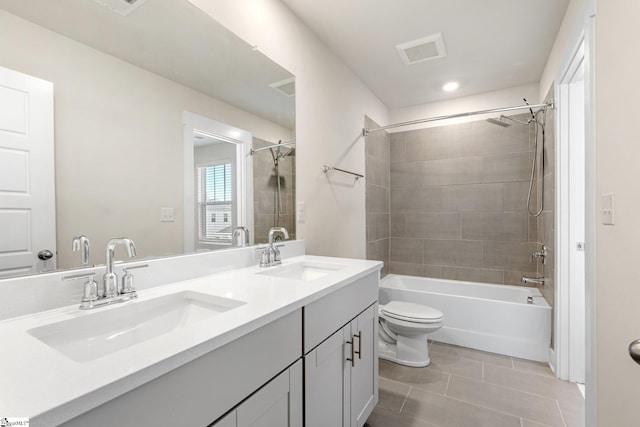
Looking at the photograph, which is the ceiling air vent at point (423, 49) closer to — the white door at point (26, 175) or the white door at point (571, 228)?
the white door at point (571, 228)

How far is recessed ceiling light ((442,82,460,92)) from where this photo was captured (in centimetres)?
309

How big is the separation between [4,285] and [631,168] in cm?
190

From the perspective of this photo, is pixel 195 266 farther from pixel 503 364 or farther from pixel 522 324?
pixel 522 324

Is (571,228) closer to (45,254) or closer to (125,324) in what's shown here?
(125,324)

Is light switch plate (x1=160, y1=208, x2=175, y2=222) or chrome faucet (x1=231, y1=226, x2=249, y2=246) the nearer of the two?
light switch plate (x1=160, y1=208, x2=175, y2=222)

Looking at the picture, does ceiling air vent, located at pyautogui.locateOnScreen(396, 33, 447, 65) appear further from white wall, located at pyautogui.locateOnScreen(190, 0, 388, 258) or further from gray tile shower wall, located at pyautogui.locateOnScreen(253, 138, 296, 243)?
gray tile shower wall, located at pyautogui.locateOnScreen(253, 138, 296, 243)

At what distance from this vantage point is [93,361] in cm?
56

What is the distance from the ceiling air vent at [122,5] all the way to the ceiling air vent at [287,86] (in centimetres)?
83

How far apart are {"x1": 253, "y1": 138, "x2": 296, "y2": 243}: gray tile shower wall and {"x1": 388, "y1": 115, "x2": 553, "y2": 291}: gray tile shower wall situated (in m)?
1.53

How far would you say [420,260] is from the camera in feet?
11.8

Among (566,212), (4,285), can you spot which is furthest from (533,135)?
(4,285)

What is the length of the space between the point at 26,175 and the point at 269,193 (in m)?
1.13

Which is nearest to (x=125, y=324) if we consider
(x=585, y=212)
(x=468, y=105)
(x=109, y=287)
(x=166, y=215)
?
(x=109, y=287)

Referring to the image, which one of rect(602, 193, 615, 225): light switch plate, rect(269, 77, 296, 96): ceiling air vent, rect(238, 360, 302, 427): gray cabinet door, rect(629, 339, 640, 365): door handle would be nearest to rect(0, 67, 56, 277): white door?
rect(238, 360, 302, 427): gray cabinet door
